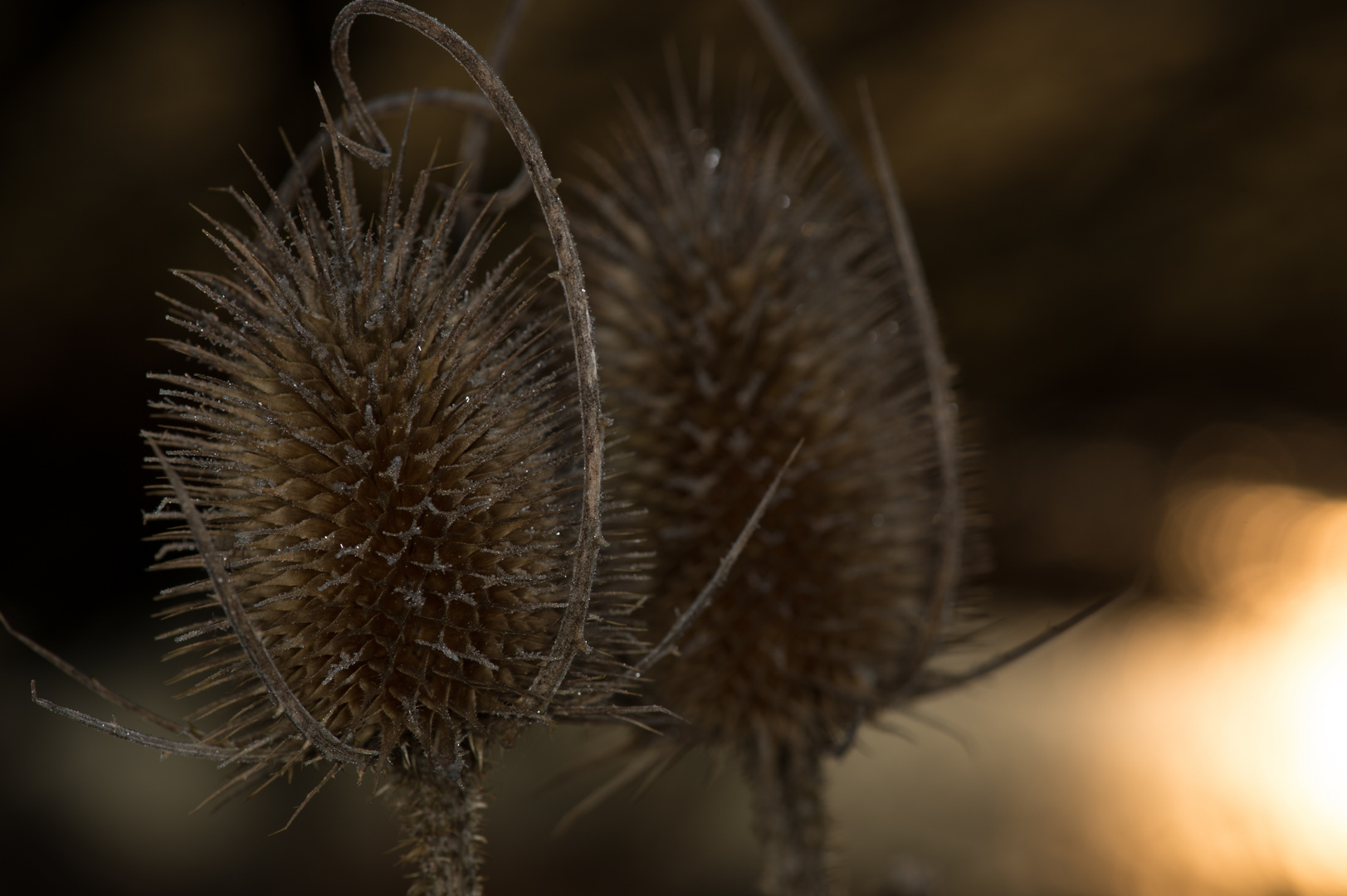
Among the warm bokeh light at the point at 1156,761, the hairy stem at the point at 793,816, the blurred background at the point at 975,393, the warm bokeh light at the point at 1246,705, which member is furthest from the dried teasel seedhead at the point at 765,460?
the warm bokeh light at the point at 1246,705

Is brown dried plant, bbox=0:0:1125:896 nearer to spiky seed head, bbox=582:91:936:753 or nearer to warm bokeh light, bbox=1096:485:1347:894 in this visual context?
spiky seed head, bbox=582:91:936:753

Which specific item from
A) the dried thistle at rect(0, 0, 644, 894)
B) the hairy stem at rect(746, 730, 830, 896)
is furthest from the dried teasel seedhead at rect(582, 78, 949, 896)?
the dried thistle at rect(0, 0, 644, 894)

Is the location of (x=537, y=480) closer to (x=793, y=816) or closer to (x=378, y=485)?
(x=378, y=485)

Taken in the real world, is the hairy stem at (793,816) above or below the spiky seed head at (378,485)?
below

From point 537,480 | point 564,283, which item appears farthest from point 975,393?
point 564,283

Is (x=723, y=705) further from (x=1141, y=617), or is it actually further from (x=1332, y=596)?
(x=1332, y=596)

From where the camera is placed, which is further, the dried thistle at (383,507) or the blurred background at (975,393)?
the blurred background at (975,393)

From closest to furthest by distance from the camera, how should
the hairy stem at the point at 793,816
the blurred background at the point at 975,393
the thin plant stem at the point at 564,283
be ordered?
the thin plant stem at the point at 564,283
the hairy stem at the point at 793,816
the blurred background at the point at 975,393

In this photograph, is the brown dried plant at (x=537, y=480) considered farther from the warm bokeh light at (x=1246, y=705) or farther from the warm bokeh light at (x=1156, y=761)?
the warm bokeh light at (x=1246, y=705)
